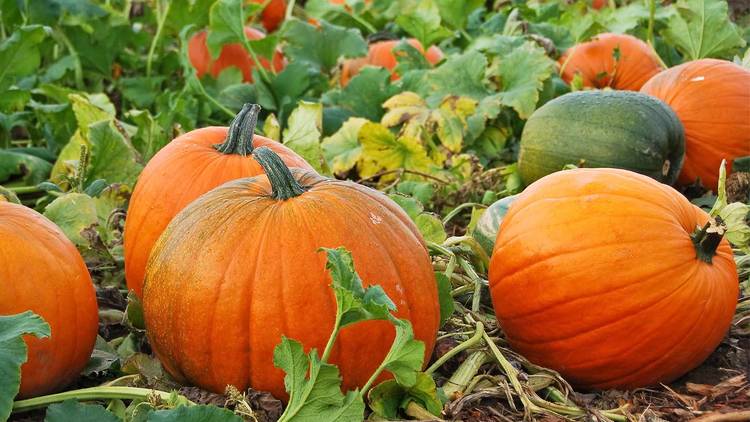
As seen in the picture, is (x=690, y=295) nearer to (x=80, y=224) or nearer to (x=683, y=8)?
(x=80, y=224)

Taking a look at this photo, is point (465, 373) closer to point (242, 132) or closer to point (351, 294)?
point (351, 294)

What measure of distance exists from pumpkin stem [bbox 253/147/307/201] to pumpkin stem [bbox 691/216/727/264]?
0.95 m

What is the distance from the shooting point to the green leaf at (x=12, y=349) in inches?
75.9

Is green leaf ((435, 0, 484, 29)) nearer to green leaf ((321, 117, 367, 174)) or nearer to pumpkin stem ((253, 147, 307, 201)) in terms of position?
green leaf ((321, 117, 367, 174))

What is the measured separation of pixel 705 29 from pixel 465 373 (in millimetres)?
2713

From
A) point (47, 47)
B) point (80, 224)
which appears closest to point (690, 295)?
point (80, 224)

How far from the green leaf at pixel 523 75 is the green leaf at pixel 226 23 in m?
1.16

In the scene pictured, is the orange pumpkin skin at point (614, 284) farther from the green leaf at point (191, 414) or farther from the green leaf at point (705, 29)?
the green leaf at point (705, 29)

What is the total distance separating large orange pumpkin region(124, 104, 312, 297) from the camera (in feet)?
9.13

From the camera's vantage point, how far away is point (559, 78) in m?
4.55

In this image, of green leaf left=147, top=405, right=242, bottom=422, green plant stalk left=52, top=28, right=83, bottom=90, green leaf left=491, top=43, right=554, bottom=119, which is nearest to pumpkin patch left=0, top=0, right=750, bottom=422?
green leaf left=147, top=405, right=242, bottom=422

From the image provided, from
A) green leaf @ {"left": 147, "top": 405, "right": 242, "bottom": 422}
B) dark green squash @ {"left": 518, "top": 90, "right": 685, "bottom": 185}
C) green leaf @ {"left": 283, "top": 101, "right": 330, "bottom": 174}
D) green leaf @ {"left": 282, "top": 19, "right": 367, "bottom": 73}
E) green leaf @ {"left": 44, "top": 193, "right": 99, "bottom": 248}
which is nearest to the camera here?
green leaf @ {"left": 147, "top": 405, "right": 242, "bottom": 422}

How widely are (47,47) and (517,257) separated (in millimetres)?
3241

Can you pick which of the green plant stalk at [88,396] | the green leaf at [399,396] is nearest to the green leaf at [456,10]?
the green leaf at [399,396]
